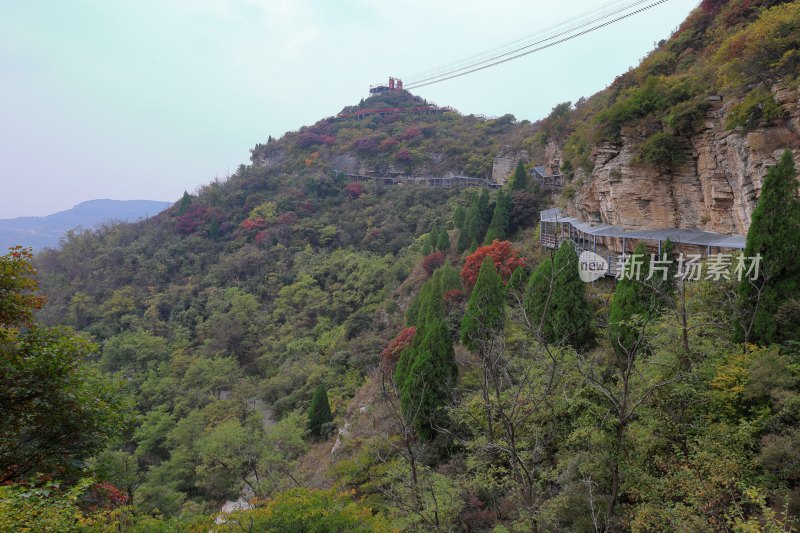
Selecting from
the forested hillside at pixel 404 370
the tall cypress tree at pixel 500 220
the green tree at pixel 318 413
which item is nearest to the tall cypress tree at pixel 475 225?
the forested hillside at pixel 404 370

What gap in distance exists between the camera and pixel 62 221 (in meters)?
Answer: 76.4

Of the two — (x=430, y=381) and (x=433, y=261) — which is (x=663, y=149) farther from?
(x=433, y=261)

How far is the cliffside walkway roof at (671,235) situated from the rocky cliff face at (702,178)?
275mm

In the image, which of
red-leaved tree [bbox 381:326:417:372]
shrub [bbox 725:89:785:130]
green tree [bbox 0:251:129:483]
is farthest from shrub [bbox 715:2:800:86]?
green tree [bbox 0:251:129:483]

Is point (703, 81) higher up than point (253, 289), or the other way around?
point (703, 81)

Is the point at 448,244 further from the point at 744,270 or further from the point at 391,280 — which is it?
the point at 744,270

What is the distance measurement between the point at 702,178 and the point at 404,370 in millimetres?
11010

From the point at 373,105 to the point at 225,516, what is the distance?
200 ft

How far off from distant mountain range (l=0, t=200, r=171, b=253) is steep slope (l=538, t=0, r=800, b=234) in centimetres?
4341

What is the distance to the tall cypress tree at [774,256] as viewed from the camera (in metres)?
7.71

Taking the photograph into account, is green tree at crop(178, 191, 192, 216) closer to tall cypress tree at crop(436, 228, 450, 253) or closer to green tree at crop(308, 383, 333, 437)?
tall cypress tree at crop(436, 228, 450, 253)

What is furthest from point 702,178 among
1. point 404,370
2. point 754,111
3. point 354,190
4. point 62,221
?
point 62,221

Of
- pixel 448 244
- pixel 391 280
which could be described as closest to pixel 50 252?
pixel 391 280

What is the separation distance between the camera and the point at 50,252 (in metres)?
32.0
